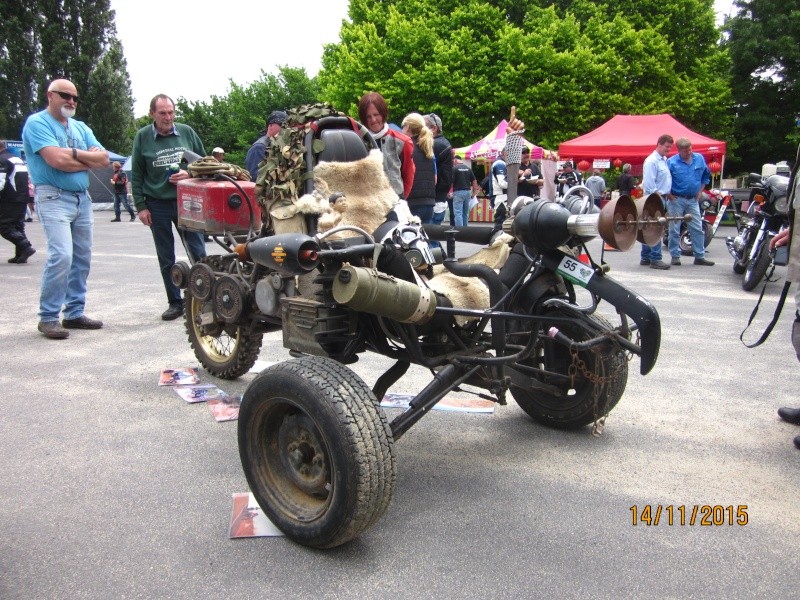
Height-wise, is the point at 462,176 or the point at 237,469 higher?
the point at 462,176

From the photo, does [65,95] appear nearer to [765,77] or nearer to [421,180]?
[421,180]

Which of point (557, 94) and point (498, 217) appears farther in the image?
point (557, 94)

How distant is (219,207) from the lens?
425 cm

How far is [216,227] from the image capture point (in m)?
4.26

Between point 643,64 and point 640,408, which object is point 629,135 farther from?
point 640,408

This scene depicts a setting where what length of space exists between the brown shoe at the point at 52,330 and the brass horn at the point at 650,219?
4964 mm

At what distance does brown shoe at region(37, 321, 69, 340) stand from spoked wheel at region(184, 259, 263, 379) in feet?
5.34

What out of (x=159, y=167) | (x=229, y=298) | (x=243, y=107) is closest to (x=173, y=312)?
(x=159, y=167)

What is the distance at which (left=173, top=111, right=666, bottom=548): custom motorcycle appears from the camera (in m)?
2.40

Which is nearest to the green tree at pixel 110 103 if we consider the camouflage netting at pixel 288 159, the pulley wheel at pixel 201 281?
the pulley wheel at pixel 201 281

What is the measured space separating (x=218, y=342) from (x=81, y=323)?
1.99 meters

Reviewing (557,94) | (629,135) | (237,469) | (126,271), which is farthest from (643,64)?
(237,469)

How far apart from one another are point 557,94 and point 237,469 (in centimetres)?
2678

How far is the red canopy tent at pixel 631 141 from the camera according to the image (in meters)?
17.2
